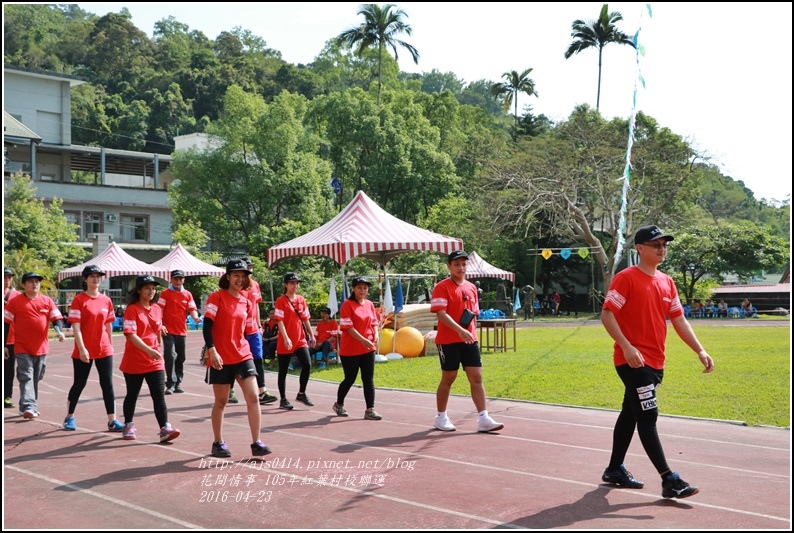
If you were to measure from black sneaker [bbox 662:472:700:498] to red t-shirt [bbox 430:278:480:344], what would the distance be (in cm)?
359

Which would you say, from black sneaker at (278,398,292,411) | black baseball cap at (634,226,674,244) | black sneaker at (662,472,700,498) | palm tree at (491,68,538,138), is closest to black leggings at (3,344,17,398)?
black sneaker at (278,398,292,411)

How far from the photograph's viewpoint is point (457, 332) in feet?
Answer: 31.4

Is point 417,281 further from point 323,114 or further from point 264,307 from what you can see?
point 323,114

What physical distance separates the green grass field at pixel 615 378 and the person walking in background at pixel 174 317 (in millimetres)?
3525

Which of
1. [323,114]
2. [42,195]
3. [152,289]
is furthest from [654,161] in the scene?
[152,289]

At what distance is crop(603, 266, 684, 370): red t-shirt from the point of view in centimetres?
668

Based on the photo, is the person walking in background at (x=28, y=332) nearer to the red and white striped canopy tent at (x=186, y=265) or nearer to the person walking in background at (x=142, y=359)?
the person walking in background at (x=142, y=359)

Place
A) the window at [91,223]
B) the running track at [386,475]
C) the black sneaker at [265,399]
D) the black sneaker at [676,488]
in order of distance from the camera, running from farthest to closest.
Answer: the window at [91,223] → the black sneaker at [265,399] → the black sneaker at [676,488] → the running track at [386,475]

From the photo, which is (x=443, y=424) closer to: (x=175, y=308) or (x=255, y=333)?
(x=255, y=333)

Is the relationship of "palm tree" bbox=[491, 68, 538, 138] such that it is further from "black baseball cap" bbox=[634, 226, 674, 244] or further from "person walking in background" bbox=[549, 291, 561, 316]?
"black baseball cap" bbox=[634, 226, 674, 244]

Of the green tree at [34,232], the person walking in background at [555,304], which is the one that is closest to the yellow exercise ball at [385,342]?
A: the green tree at [34,232]

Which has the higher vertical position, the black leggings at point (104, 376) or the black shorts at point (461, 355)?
the black shorts at point (461, 355)

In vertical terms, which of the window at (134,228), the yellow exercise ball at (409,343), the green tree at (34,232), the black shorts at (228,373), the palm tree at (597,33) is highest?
the palm tree at (597,33)

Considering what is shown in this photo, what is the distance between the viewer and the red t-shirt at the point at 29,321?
37.4ft
